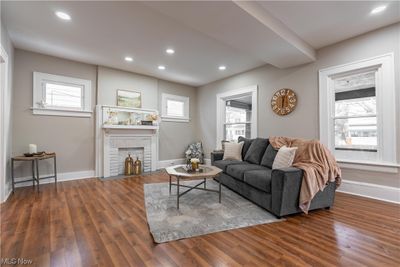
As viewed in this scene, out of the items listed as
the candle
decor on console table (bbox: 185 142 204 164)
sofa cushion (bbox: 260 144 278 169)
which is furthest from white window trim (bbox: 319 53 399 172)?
the candle

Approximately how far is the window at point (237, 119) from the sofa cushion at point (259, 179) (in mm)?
2429

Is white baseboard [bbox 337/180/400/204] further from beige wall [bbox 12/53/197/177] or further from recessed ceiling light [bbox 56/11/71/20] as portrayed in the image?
recessed ceiling light [bbox 56/11/71/20]

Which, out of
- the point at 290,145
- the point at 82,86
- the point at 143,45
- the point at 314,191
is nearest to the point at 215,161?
the point at 290,145

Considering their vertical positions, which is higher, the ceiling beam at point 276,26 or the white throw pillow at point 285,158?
the ceiling beam at point 276,26

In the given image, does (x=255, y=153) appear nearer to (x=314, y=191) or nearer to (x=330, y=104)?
(x=314, y=191)

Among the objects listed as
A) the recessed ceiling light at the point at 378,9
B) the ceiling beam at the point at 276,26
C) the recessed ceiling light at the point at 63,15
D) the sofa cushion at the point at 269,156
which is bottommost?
the sofa cushion at the point at 269,156

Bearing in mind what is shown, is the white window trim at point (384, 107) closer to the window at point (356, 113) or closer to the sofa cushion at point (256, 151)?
the window at point (356, 113)

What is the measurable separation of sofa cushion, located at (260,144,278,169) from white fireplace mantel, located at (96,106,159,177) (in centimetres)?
313

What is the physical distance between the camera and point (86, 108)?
4.47 m

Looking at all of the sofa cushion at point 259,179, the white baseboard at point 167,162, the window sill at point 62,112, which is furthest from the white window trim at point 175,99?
the sofa cushion at point 259,179

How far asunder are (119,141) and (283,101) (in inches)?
160

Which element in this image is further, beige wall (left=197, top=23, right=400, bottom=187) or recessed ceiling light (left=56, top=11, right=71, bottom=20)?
beige wall (left=197, top=23, right=400, bottom=187)

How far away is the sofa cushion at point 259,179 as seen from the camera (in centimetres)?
248

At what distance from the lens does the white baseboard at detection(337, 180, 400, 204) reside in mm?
2822
